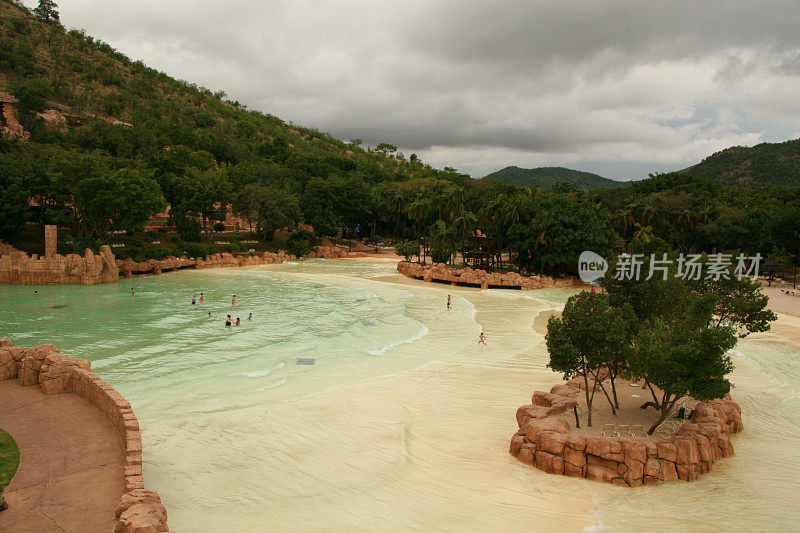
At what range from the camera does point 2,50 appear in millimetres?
87250

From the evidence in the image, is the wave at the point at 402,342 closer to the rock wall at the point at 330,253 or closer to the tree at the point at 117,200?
the tree at the point at 117,200

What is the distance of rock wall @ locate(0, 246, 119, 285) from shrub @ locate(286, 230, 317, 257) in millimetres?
28256

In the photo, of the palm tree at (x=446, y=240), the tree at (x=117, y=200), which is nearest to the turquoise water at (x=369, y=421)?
the tree at (x=117, y=200)

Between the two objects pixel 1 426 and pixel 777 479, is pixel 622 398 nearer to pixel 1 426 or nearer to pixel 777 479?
pixel 777 479

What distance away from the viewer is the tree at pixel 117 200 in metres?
43.8

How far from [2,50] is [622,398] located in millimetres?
114749

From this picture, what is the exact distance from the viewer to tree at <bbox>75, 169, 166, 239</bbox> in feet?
144

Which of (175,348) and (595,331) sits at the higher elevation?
(595,331)

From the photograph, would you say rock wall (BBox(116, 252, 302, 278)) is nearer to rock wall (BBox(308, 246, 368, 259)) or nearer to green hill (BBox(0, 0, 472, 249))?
green hill (BBox(0, 0, 472, 249))

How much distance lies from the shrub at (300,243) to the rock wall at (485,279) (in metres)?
22.2

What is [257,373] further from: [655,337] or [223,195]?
[223,195]

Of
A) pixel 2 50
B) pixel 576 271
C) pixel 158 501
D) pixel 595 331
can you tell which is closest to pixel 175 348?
pixel 158 501

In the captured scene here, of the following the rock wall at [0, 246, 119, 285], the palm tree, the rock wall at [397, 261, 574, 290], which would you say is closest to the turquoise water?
the rock wall at [0, 246, 119, 285]

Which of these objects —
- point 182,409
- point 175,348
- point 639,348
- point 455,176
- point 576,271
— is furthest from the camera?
point 455,176
